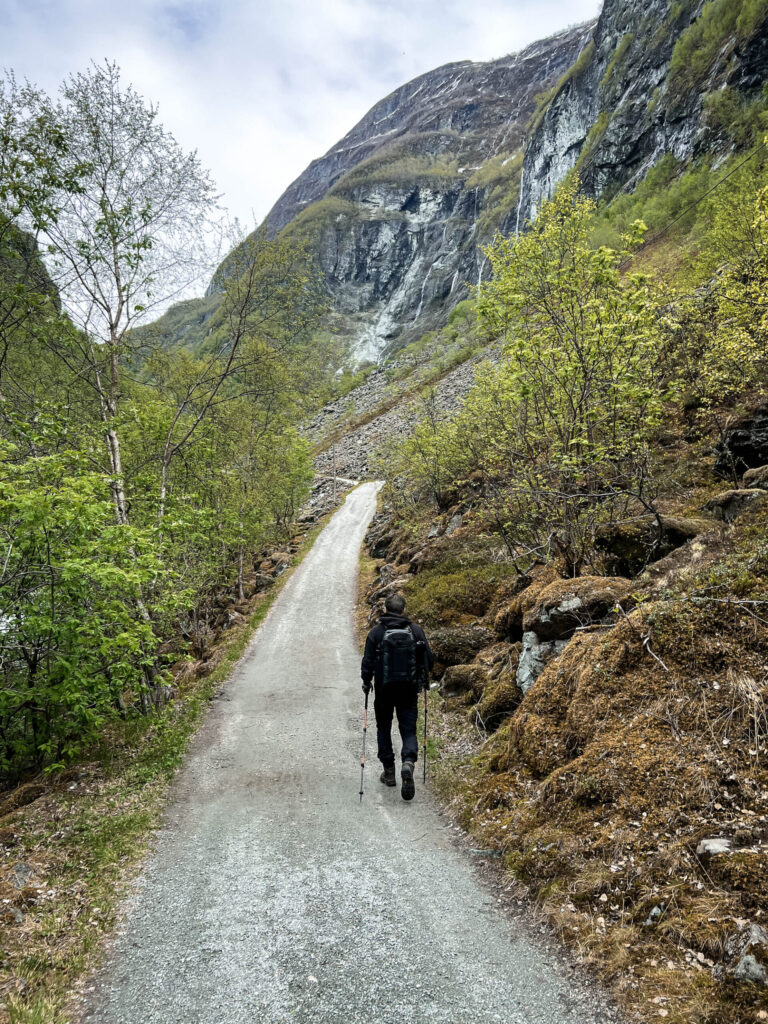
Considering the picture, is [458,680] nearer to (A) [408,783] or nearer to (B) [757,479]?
(A) [408,783]

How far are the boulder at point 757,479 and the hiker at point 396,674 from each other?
221 inches

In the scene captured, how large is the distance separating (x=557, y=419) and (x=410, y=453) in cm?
1243

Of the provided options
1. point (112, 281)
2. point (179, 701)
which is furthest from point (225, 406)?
point (179, 701)

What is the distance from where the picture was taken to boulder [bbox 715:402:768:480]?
9.34 meters

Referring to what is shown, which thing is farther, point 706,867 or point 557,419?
point 557,419

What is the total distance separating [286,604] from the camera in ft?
63.0

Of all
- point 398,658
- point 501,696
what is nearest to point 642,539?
point 501,696

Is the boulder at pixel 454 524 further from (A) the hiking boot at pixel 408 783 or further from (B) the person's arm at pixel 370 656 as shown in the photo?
(A) the hiking boot at pixel 408 783

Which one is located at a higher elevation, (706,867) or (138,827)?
(706,867)

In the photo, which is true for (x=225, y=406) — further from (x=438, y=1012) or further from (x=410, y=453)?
(x=438, y=1012)

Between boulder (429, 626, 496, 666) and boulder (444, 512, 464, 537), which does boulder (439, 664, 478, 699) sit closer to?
boulder (429, 626, 496, 666)

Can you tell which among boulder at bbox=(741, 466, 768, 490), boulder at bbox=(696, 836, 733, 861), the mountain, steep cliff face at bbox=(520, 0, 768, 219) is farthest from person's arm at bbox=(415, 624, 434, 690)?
steep cliff face at bbox=(520, 0, 768, 219)

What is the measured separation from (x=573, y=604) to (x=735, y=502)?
293 cm

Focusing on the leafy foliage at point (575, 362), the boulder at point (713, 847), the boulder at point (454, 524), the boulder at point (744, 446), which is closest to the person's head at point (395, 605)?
the leafy foliage at point (575, 362)
